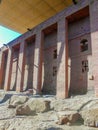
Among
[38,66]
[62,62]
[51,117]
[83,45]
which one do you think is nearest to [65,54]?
[62,62]

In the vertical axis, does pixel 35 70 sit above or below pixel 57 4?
below

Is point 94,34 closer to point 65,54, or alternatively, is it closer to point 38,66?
point 65,54

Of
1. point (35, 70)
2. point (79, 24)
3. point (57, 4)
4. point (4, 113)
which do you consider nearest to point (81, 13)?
point (79, 24)

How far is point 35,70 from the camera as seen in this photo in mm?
17016

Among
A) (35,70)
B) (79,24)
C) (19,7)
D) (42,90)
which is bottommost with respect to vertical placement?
(42,90)

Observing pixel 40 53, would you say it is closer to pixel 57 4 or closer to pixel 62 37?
pixel 62 37

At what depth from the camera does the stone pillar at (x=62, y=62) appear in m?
13.4

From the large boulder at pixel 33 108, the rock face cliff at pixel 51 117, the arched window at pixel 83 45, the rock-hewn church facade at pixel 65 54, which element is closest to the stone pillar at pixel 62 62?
the rock-hewn church facade at pixel 65 54

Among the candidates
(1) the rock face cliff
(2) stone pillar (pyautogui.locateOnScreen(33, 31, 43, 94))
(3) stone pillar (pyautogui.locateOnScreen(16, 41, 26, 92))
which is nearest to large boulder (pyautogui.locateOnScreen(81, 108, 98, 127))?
(1) the rock face cliff

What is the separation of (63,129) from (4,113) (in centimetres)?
480

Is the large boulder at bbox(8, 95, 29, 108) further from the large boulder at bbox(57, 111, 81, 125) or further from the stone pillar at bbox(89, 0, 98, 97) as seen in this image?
the stone pillar at bbox(89, 0, 98, 97)

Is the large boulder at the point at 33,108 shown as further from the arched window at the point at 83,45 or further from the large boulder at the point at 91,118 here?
the arched window at the point at 83,45

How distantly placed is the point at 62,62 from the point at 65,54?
0.72m

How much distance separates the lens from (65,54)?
14.0 meters
